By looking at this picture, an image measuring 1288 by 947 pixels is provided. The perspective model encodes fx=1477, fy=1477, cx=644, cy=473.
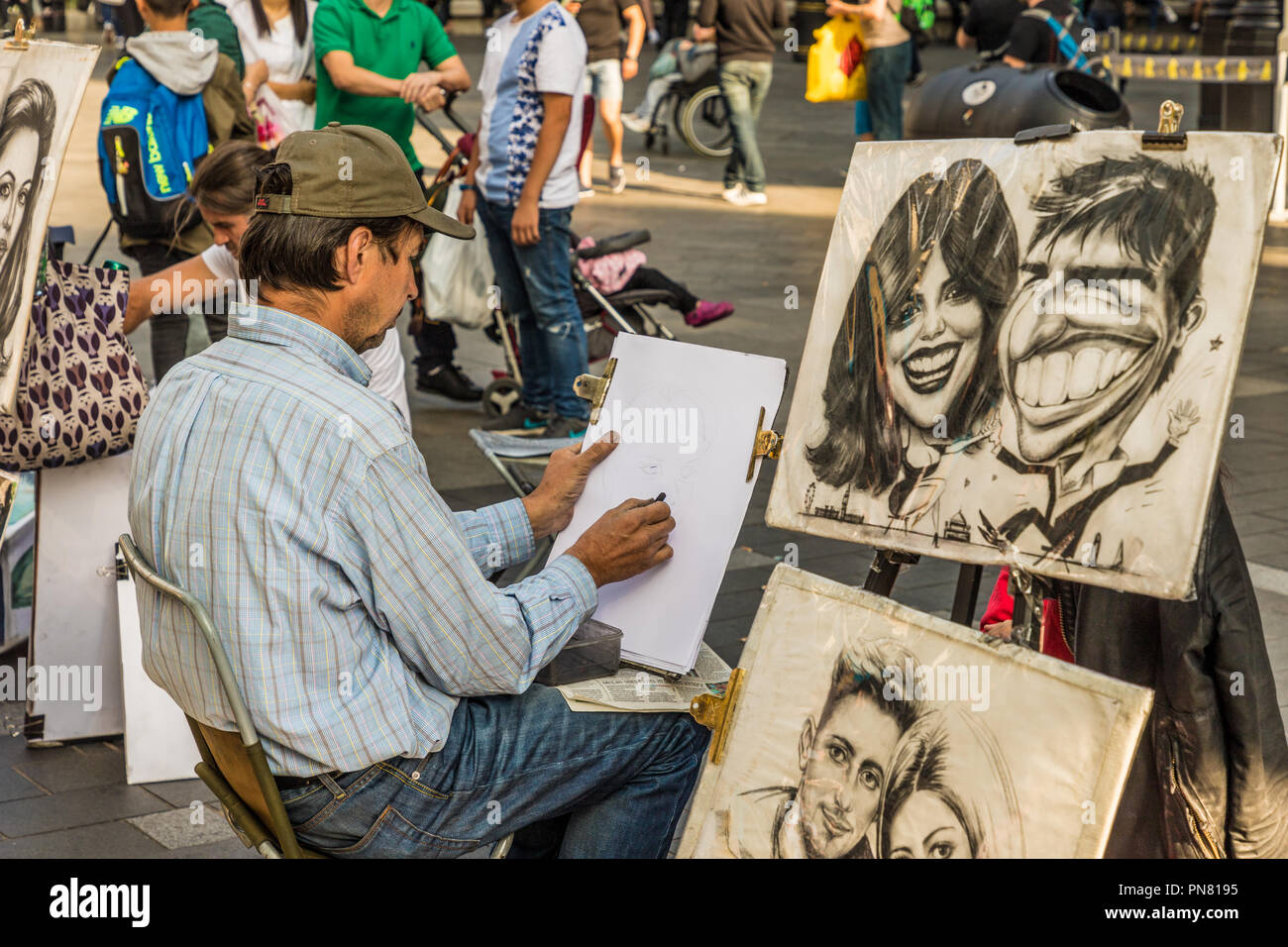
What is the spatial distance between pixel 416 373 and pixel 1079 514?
5177 mm

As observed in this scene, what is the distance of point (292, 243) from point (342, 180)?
0.11 meters

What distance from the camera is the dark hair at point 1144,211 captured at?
1864mm

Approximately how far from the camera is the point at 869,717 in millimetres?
1918

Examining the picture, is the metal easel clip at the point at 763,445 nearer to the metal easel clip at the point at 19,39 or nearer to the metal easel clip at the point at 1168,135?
the metal easel clip at the point at 1168,135

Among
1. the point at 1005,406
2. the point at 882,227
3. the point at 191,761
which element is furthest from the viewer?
the point at 191,761

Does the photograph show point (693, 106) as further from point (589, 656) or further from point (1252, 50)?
point (589, 656)

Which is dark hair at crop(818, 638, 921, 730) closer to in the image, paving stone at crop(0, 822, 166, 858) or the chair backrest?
the chair backrest

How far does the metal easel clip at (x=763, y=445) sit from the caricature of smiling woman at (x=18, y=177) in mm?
1363

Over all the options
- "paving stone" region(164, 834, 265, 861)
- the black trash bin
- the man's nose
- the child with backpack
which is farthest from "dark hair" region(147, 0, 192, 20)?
the black trash bin

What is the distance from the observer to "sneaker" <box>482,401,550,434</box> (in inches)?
214

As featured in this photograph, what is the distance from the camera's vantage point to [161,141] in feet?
15.5

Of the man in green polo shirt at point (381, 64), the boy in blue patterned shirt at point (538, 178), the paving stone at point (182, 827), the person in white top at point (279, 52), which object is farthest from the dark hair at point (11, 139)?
the person in white top at point (279, 52)
